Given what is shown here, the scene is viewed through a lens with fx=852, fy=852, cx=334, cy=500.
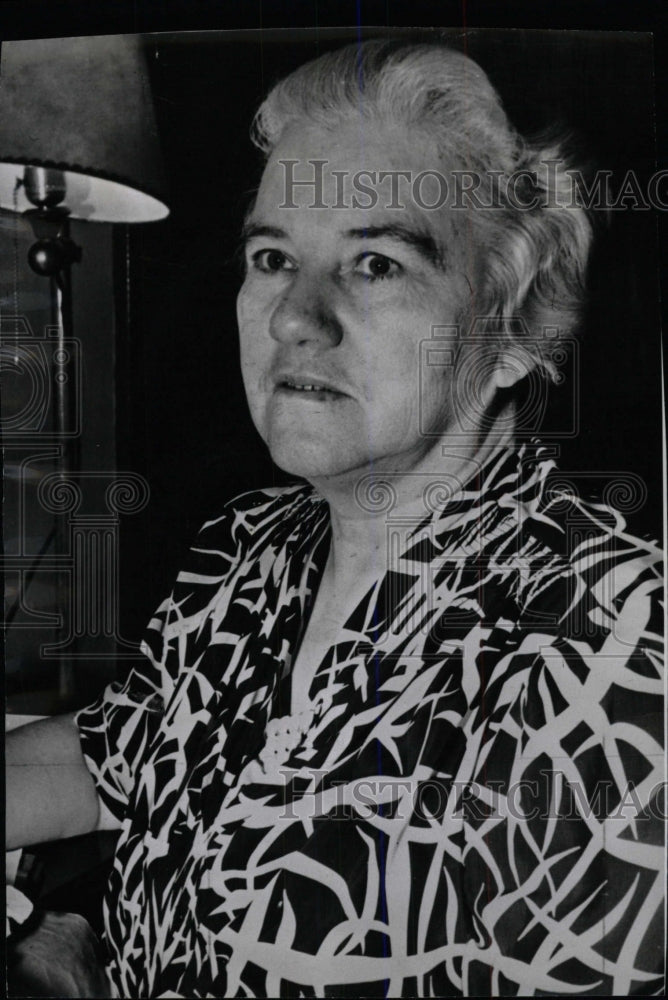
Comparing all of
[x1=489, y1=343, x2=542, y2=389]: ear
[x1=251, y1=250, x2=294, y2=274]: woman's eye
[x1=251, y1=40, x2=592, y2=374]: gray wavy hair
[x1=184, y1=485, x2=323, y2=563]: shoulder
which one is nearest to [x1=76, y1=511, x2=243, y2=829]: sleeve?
[x1=184, y1=485, x2=323, y2=563]: shoulder

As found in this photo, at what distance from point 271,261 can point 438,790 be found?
1119mm

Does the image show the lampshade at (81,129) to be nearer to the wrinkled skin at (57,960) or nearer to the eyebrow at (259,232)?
the eyebrow at (259,232)

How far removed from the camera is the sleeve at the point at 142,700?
5.84 ft

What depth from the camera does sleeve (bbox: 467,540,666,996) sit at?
1.69m

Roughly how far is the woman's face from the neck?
0.07 ft

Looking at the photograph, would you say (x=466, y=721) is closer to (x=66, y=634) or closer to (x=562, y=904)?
(x=562, y=904)

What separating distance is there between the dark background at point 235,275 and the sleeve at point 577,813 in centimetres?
28

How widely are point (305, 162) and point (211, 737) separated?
1193mm

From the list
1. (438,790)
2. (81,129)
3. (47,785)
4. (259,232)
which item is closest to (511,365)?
(259,232)

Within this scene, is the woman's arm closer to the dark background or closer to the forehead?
the dark background

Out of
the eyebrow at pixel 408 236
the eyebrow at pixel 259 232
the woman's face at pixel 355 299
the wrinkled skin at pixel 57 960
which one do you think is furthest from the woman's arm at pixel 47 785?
the eyebrow at pixel 408 236

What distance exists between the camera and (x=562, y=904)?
1.69 meters

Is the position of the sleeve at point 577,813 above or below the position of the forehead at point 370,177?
below

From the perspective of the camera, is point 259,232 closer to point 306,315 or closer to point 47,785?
point 306,315
